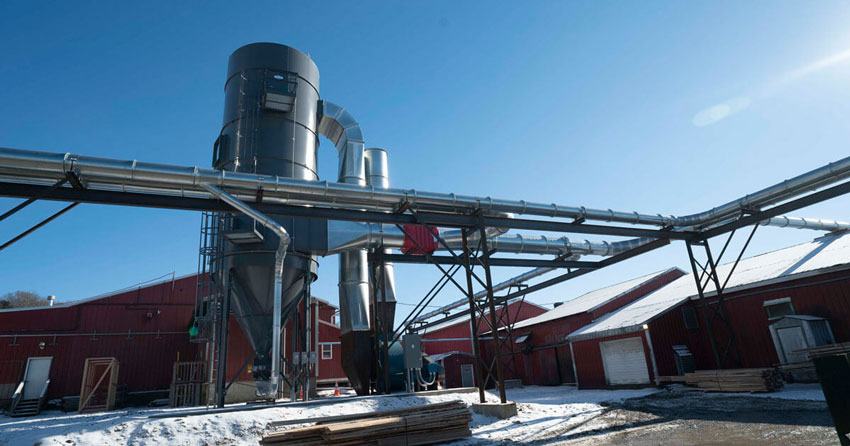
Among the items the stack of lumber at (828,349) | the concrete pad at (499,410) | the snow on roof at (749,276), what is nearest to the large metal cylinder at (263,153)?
the concrete pad at (499,410)

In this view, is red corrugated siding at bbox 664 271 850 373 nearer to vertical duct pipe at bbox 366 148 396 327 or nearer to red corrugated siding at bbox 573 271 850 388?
red corrugated siding at bbox 573 271 850 388

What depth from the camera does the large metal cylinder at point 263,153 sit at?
1395 cm

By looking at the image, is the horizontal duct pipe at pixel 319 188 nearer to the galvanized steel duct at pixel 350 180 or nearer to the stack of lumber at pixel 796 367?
the galvanized steel duct at pixel 350 180

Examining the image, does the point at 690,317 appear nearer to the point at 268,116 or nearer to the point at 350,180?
the point at 350,180

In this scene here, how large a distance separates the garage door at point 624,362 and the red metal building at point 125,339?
14458mm

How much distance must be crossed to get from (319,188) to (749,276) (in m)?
19.8

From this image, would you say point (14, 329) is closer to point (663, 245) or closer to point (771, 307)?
point (663, 245)

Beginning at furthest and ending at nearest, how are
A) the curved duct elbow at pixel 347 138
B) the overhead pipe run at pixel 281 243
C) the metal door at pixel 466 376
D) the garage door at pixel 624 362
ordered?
the metal door at pixel 466 376, the garage door at pixel 624 362, the curved duct elbow at pixel 347 138, the overhead pipe run at pixel 281 243

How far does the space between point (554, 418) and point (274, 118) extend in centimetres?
1253

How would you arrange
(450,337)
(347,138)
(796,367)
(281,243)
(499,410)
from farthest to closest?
(450,337) → (347,138) → (796,367) → (499,410) → (281,243)

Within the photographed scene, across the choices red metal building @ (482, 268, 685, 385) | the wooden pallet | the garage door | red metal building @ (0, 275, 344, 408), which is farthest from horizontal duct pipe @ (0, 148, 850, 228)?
the wooden pallet

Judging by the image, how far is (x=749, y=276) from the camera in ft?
67.8

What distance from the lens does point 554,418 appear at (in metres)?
12.3

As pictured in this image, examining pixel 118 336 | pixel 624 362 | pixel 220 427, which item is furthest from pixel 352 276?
pixel 118 336
